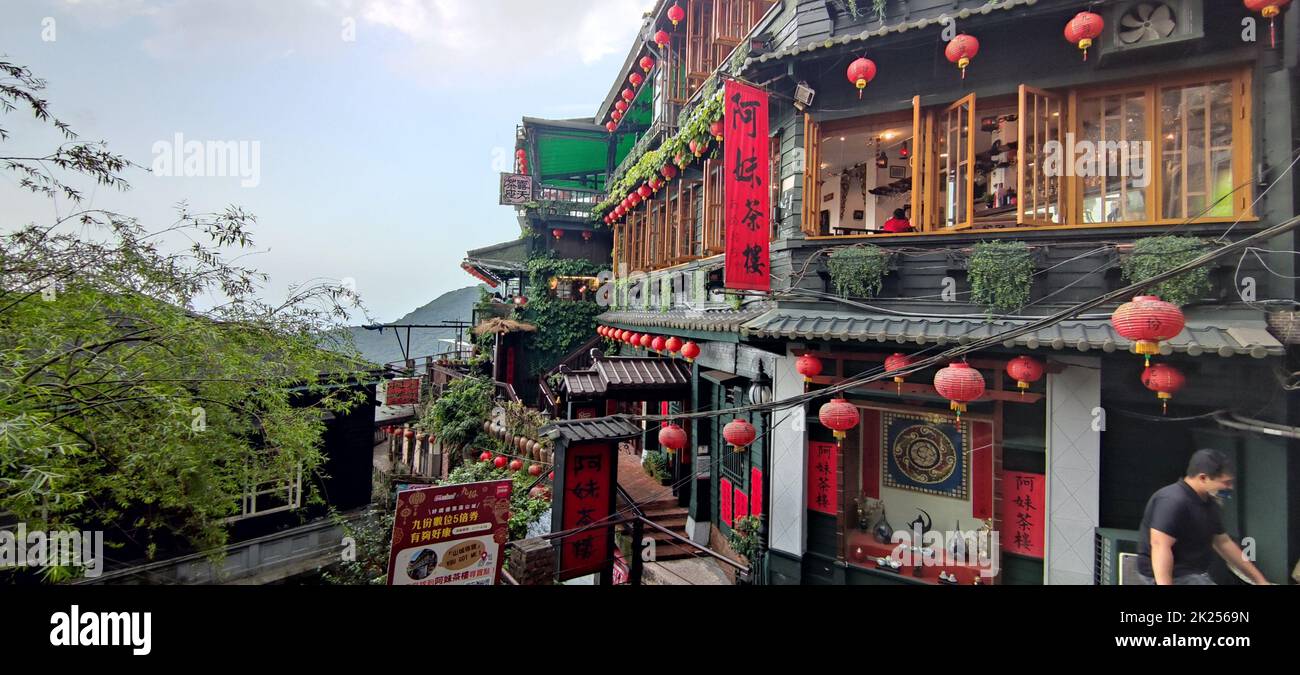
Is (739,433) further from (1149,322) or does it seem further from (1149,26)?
(1149,26)

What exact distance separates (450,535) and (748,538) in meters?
4.76

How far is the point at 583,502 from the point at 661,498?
15.1ft

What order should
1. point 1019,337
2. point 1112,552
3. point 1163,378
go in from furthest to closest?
1. point 1112,552
2. point 1019,337
3. point 1163,378

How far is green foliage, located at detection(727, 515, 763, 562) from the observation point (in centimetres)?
762

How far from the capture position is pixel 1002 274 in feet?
19.1

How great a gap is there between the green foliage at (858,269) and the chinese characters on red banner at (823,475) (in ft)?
7.47

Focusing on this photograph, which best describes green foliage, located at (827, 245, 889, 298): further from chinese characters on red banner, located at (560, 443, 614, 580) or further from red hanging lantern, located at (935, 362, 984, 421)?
chinese characters on red banner, located at (560, 443, 614, 580)

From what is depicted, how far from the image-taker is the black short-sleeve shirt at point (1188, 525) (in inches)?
156

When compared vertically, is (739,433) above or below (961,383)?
below

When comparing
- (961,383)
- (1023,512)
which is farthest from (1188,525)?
(1023,512)

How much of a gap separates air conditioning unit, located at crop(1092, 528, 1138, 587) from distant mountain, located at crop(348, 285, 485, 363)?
10.1 metres

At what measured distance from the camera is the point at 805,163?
23.4ft
